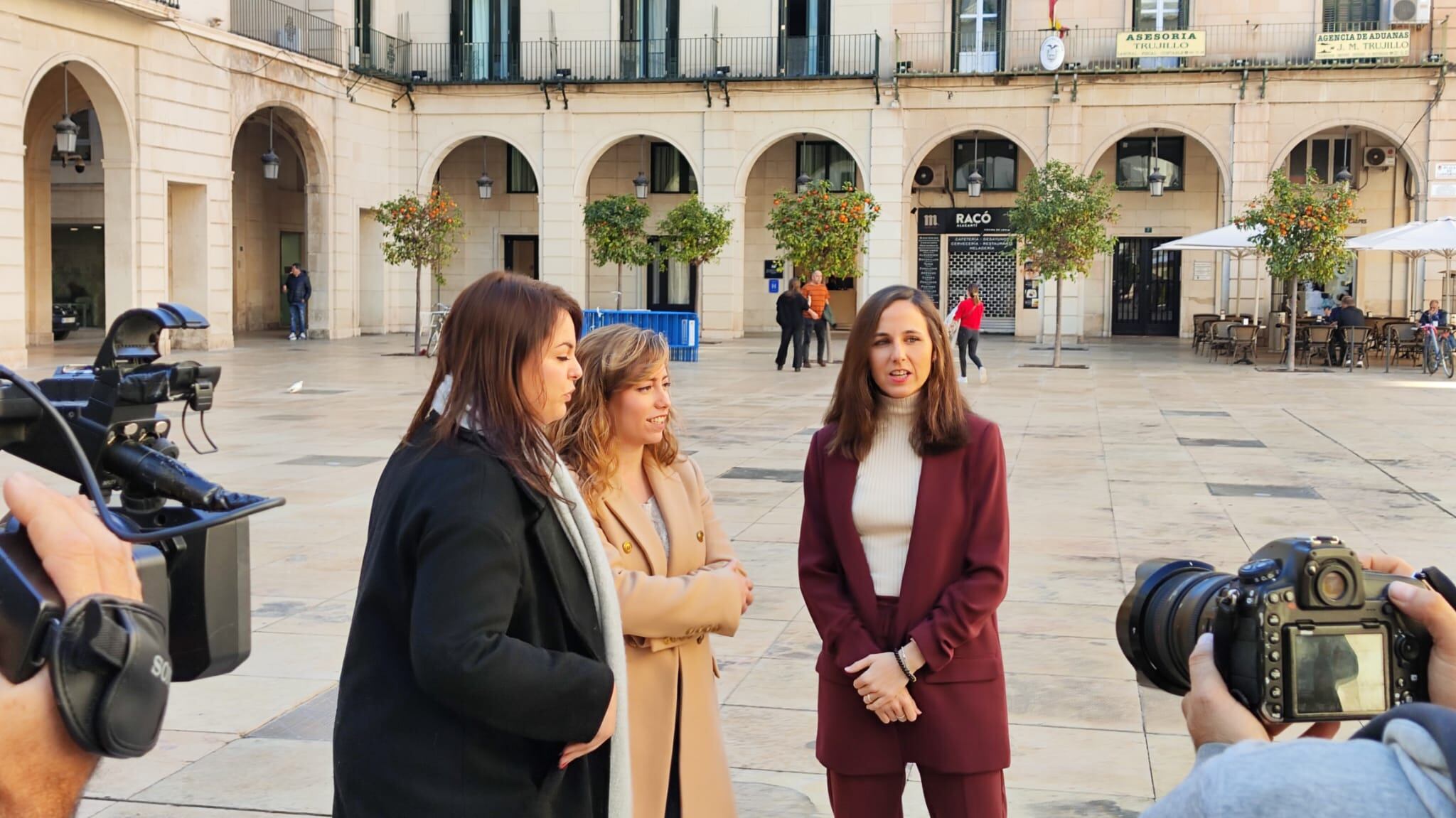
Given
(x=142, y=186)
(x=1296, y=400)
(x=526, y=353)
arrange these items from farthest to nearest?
1. (x=142, y=186)
2. (x=1296, y=400)
3. (x=526, y=353)

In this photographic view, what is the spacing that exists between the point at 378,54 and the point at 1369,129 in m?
22.5

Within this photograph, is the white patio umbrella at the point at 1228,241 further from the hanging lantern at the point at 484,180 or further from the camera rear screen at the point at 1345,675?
the camera rear screen at the point at 1345,675

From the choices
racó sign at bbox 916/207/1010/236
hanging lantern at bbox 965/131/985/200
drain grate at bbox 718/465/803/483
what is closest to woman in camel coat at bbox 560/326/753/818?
drain grate at bbox 718/465/803/483

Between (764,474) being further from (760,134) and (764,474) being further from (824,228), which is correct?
(760,134)

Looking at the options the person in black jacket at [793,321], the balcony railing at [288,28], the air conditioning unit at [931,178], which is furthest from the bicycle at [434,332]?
the air conditioning unit at [931,178]

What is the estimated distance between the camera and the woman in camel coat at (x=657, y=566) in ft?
9.73

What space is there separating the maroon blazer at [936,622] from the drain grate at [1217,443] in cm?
1072

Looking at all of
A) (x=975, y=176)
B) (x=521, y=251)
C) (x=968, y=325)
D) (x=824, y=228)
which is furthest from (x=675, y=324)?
(x=521, y=251)

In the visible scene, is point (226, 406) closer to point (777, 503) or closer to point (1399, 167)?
point (777, 503)

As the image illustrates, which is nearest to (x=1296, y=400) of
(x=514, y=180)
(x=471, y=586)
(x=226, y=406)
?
(x=226, y=406)

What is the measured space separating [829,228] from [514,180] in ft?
47.3

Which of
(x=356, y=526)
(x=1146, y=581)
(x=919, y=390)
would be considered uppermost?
(x=919, y=390)

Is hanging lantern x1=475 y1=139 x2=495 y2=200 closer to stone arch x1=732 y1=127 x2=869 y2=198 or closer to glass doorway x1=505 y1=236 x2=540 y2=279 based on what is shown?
glass doorway x1=505 y1=236 x2=540 y2=279

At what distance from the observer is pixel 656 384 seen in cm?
333
